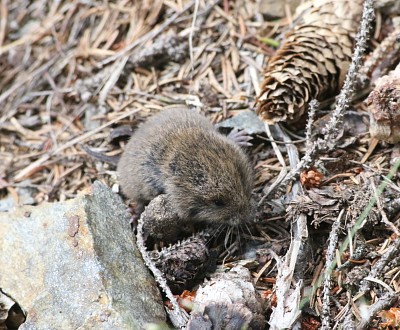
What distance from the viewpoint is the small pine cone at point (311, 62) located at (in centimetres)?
403

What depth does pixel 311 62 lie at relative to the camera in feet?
13.5

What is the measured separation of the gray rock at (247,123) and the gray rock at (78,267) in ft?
3.52

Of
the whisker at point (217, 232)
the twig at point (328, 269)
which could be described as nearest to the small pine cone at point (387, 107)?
the twig at point (328, 269)

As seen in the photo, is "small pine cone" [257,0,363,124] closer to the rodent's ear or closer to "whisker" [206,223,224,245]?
the rodent's ear

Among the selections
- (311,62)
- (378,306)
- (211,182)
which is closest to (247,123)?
(311,62)

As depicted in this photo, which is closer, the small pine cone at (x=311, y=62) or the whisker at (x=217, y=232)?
the whisker at (x=217, y=232)

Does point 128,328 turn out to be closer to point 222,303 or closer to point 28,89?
point 222,303

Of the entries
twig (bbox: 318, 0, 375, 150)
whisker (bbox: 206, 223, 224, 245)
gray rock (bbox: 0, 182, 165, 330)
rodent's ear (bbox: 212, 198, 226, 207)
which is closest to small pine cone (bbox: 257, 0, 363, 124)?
twig (bbox: 318, 0, 375, 150)

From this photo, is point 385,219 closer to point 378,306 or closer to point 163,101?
point 378,306

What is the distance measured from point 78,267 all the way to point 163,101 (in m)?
1.86

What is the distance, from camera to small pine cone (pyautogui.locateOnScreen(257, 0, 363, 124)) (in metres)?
4.03

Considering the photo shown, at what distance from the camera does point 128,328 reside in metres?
3.09

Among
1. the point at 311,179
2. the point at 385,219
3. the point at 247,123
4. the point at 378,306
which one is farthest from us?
the point at 247,123

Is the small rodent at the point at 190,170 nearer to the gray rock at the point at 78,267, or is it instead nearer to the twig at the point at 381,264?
the gray rock at the point at 78,267
